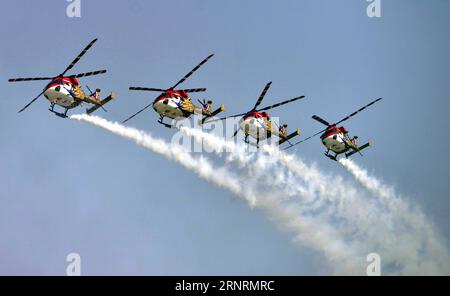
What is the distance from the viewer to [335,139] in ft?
314

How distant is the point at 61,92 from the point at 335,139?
96.9ft

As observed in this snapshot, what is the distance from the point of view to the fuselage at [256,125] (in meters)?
90.1

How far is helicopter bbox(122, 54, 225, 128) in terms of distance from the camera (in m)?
87.5

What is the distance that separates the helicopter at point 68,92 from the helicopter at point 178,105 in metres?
3.89

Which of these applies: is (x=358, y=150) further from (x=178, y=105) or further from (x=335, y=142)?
(x=178, y=105)

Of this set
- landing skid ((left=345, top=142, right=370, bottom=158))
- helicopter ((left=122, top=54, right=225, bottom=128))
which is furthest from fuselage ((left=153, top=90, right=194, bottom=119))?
landing skid ((left=345, top=142, right=370, bottom=158))

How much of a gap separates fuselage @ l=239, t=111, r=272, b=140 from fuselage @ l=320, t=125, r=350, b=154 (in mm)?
7750

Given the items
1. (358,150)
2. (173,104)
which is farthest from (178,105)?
(358,150)

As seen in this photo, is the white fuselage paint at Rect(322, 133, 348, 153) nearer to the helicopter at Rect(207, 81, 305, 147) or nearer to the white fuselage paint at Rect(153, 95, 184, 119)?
the helicopter at Rect(207, 81, 305, 147)

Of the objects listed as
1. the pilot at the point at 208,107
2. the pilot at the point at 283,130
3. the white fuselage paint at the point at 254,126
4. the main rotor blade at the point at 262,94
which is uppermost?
the main rotor blade at the point at 262,94

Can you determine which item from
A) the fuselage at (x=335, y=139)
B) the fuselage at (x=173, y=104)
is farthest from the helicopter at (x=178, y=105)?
the fuselage at (x=335, y=139)

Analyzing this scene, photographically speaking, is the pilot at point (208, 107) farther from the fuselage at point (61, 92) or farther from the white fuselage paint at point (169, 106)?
the fuselage at point (61, 92)

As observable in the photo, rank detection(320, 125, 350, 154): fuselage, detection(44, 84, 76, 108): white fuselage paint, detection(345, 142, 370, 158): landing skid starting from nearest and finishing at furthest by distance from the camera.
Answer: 1. detection(44, 84, 76, 108): white fuselage paint
2. detection(320, 125, 350, 154): fuselage
3. detection(345, 142, 370, 158): landing skid
